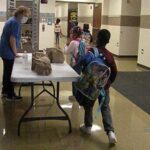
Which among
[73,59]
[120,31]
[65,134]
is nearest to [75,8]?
[120,31]

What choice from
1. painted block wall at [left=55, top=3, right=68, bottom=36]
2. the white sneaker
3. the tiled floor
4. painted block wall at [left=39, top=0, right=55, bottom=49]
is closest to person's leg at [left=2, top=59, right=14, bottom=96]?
the tiled floor

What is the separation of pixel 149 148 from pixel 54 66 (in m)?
1.63

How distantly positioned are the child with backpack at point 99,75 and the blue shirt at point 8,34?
1.66 metres

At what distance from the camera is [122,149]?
348cm

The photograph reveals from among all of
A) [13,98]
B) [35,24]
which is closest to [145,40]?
[35,24]

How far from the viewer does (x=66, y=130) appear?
13.1 ft

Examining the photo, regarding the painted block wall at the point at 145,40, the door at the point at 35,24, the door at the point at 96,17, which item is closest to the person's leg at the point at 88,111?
the door at the point at 35,24

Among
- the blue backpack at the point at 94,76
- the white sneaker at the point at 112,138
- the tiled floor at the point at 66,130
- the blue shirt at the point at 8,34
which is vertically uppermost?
the blue shirt at the point at 8,34

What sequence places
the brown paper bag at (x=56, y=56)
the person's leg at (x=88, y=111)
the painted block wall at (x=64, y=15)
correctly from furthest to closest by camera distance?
1. the painted block wall at (x=64, y=15)
2. the brown paper bag at (x=56, y=56)
3. the person's leg at (x=88, y=111)

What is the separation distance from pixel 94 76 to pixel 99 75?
0.21 ft

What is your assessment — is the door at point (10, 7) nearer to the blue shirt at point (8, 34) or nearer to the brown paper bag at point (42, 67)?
the blue shirt at point (8, 34)

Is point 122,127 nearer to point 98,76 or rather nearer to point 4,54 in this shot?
point 98,76

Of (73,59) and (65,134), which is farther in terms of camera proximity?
(73,59)

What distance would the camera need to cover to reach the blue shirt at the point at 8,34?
4819 millimetres
